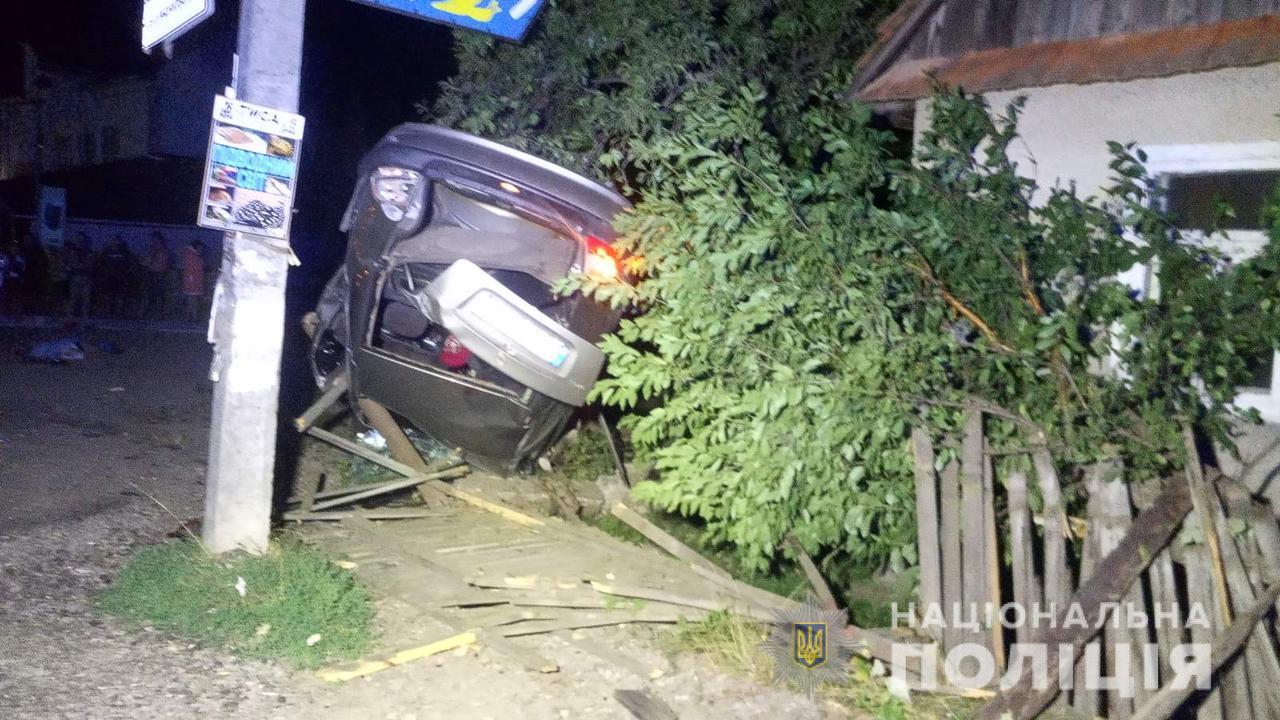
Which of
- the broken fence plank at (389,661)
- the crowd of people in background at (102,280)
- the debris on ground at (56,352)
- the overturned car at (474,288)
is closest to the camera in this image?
the broken fence plank at (389,661)

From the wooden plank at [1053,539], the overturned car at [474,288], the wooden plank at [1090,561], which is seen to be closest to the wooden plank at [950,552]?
the wooden plank at [1053,539]

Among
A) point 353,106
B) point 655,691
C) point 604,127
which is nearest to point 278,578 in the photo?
point 655,691

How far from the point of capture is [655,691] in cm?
500

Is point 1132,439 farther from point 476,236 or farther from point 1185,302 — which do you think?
point 476,236

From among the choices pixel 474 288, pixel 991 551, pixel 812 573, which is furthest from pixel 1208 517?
pixel 474 288

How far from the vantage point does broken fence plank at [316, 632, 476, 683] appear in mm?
4922

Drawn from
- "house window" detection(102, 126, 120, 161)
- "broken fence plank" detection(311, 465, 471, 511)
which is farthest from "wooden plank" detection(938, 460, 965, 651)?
"house window" detection(102, 126, 120, 161)

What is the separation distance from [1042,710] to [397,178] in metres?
5.09

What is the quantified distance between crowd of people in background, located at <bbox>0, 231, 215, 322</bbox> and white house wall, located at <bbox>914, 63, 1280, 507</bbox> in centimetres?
1606

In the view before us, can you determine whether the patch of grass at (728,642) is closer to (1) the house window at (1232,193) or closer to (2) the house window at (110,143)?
(1) the house window at (1232,193)

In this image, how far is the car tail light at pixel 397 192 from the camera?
7.05 metres

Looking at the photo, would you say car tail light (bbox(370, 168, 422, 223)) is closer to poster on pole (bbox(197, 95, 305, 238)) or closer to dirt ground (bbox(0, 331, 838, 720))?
poster on pole (bbox(197, 95, 305, 238))

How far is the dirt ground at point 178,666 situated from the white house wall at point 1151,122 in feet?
9.07

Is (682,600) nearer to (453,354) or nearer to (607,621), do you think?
(607,621)
